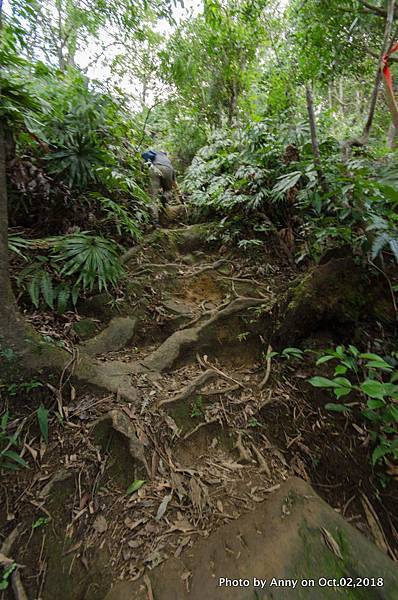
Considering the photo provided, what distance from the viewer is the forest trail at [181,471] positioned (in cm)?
131

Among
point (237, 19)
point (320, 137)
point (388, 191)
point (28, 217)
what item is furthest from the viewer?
point (237, 19)

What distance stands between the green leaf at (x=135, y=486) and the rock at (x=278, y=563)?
393 mm

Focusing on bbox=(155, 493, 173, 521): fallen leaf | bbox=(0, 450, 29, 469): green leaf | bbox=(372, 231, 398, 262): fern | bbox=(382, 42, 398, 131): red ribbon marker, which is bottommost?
bbox=(155, 493, 173, 521): fallen leaf

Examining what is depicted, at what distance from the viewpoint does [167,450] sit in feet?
6.12

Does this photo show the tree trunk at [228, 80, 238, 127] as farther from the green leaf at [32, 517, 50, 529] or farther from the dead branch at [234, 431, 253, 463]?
the green leaf at [32, 517, 50, 529]

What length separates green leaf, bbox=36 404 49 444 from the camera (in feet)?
5.36

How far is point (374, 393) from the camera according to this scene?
1.34 m

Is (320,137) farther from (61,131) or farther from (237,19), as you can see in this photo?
(237,19)

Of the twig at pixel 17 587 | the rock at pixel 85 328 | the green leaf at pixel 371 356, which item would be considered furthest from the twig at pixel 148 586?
the rock at pixel 85 328

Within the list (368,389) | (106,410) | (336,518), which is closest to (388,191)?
(368,389)

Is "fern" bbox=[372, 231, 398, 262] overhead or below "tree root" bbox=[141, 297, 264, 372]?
overhead

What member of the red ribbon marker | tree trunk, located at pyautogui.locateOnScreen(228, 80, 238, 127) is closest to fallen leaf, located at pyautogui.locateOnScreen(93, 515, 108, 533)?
the red ribbon marker

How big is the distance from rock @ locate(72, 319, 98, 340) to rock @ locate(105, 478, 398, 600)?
5.66ft

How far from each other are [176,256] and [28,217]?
6.30 feet
